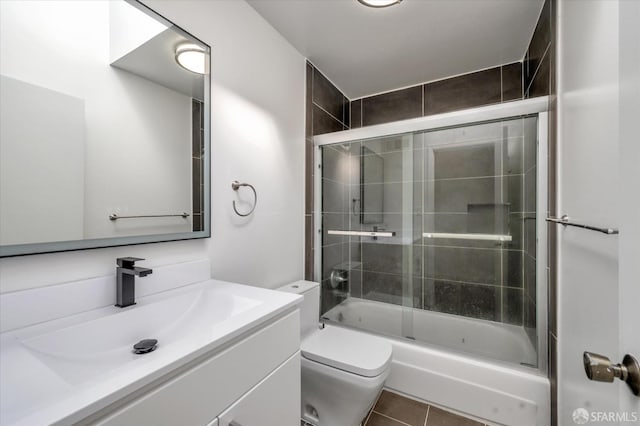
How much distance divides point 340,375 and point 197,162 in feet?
4.08

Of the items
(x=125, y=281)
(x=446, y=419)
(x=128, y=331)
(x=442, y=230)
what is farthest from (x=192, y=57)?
(x=446, y=419)

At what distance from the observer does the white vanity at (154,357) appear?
50 centimetres

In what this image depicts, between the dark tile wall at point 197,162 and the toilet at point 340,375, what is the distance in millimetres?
851

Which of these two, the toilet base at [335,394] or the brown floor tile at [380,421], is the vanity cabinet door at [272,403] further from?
the brown floor tile at [380,421]

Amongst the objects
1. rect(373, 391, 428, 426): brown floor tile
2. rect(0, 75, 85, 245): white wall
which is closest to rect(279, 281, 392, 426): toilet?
rect(373, 391, 428, 426): brown floor tile

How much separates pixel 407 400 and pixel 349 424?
1.77ft

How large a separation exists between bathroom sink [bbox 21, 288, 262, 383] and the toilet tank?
647mm

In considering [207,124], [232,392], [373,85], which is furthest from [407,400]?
[373,85]

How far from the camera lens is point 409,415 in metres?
1.53

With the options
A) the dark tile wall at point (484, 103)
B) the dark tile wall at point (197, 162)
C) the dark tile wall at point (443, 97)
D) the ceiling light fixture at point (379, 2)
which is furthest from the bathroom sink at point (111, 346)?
the dark tile wall at point (443, 97)

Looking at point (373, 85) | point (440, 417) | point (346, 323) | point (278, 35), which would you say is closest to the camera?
point (440, 417)

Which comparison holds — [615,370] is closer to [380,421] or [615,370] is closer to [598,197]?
[598,197]

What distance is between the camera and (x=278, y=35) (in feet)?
5.91

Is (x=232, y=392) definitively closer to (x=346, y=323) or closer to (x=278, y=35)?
(x=346, y=323)
